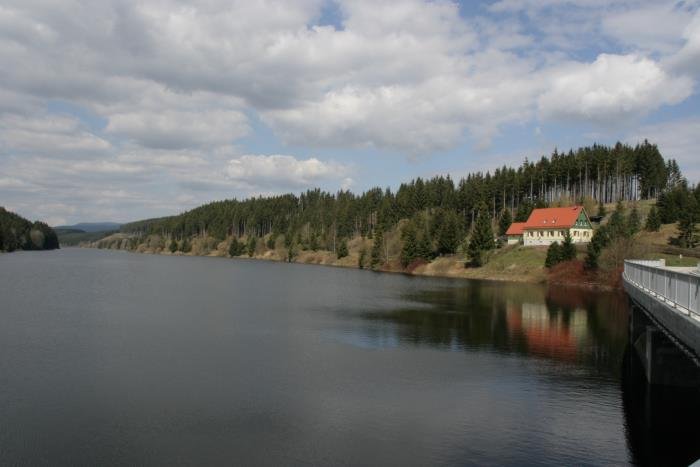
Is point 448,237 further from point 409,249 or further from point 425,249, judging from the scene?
point 409,249

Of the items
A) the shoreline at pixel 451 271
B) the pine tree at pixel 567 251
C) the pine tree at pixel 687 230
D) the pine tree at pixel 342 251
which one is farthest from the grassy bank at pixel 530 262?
the pine tree at pixel 687 230

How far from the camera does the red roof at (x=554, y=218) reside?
402 ft

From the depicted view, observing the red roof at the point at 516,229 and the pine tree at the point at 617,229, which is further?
the red roof at the point at 516,229

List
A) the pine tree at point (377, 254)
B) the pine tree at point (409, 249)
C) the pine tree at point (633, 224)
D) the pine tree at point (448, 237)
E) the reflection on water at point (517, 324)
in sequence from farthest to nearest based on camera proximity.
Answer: the pine tree at point (377, 254) → the pine tree at point (409, 249) → the pine tree at point (448, 237) → the pine tree at point (633, 224) → the reflection on water at point (517, 324)

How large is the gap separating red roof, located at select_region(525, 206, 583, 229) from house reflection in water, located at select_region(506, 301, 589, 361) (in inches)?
2320

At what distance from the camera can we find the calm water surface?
22453 mm

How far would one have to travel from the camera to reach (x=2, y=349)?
1476 inches

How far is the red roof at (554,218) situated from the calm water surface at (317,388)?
221 feet

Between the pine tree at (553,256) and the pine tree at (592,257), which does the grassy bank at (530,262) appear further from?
the pine tree at (553,256)

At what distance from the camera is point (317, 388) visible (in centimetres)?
3033

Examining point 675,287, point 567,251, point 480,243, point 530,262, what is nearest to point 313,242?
point 480,243

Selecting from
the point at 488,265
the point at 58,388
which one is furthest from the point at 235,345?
the point at 488,265

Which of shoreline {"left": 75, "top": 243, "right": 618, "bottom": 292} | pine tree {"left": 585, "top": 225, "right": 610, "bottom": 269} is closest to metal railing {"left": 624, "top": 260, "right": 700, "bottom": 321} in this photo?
shoreline {"left": 75, "top": 243, "right": 618, "bottom": 292}

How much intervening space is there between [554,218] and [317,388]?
4191 inches
